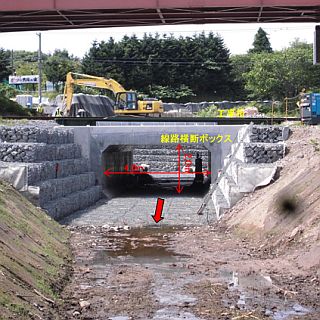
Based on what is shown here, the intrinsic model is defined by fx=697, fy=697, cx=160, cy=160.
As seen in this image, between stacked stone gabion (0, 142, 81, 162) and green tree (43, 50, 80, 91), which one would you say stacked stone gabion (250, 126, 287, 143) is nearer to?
stacked stone gabion (0, 142, 81, 162)

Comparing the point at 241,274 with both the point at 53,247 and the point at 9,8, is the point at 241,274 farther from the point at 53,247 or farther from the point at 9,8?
the point at 9,8

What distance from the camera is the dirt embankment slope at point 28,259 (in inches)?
353

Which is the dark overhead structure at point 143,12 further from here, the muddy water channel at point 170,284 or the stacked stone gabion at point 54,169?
the muddy water channel at point 170,284

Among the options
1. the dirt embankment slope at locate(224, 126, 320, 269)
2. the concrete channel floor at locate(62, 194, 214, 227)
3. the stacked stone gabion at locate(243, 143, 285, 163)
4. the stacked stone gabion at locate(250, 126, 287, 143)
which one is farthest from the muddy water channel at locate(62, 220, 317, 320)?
the stacked stone gabion at locate(250, 126, 287, 143)

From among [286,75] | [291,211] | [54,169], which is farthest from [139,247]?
[286,75]

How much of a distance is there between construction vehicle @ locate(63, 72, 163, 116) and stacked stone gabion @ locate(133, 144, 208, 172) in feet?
19.3

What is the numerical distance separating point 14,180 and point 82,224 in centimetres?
264

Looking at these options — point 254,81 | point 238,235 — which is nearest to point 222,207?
point 238,235

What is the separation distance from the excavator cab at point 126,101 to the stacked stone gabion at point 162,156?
7593 mm

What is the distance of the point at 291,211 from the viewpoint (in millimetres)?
15844

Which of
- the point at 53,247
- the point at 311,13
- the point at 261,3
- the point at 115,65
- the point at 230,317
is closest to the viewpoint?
the point at 230,317

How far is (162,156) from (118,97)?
33.9 ft

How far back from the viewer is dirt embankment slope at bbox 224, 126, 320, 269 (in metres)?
13.7

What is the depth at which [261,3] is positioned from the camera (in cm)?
2527
